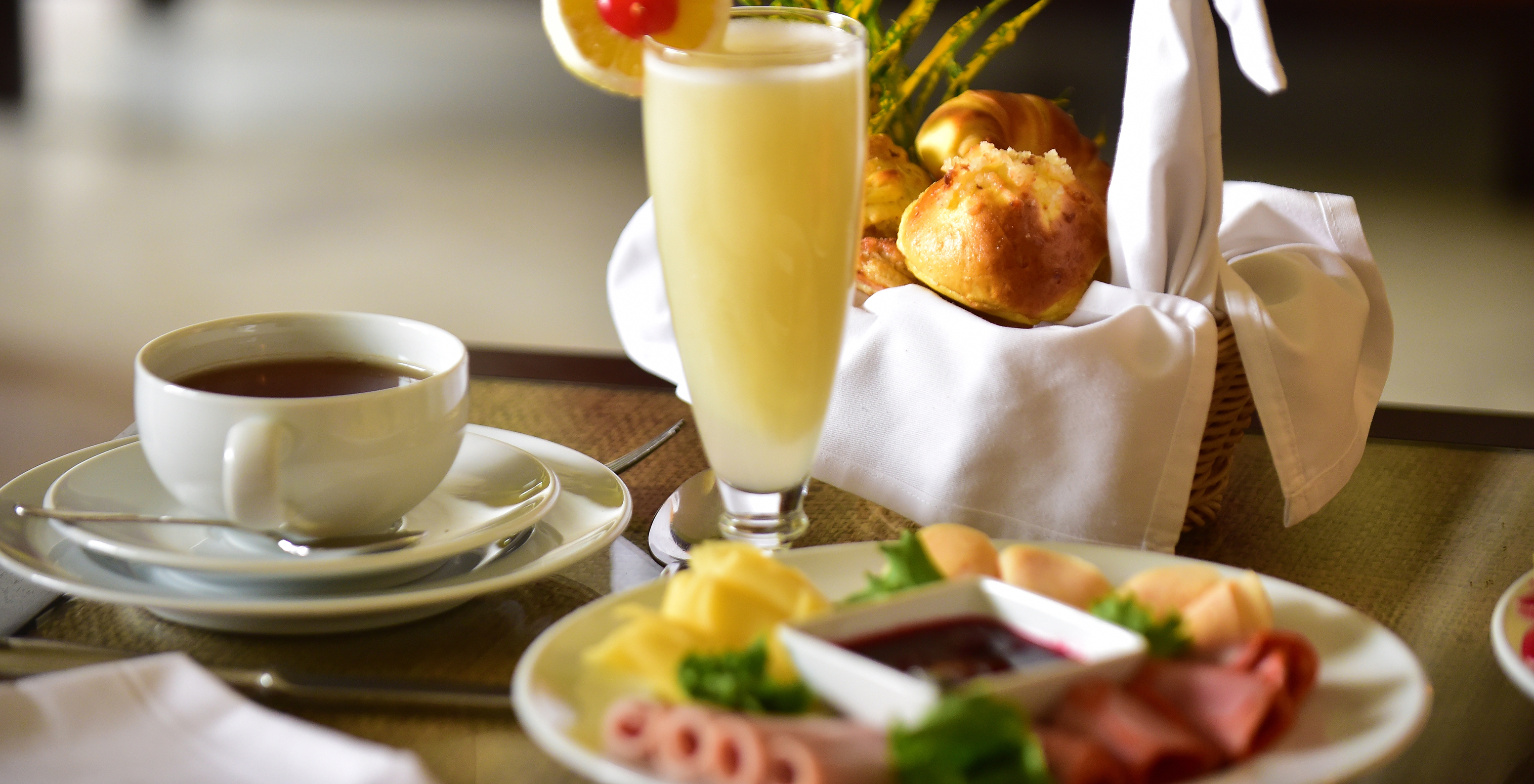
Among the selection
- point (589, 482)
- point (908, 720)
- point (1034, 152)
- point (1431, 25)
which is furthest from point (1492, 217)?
point (908, 720)

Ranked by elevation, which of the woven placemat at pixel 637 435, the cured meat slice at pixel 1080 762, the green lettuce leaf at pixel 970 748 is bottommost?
the woven placemat at pixel 637 435

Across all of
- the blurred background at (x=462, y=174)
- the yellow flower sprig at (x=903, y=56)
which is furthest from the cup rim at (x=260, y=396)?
the blurred background at (x=462, y=174)

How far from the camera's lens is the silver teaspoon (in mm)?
688

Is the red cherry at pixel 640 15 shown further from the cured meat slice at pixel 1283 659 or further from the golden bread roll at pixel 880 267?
the cured meat slice at pixel 1283 659

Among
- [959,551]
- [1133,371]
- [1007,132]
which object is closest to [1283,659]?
[959,551]

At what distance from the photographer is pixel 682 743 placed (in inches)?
18.5

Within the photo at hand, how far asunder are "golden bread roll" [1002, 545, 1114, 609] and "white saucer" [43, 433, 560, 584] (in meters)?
0.25

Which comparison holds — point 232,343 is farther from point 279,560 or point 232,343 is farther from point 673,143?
point 673,143

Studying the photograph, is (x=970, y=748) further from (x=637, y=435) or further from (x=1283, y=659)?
(x=637, y=435)

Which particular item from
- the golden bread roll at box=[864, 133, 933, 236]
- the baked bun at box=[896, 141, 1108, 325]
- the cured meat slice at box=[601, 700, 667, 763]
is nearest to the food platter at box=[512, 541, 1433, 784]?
the cured meat slice at box=[601, 700, 667, 763]

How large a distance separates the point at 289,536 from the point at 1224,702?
1.52 feet

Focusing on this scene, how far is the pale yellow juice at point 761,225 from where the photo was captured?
71 centimetres

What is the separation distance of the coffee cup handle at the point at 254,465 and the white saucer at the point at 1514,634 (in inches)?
21.8

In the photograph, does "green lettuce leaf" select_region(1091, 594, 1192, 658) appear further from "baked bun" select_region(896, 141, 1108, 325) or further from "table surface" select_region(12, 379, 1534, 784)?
"baked bun" select_region(896, 141, 1108, 325)
